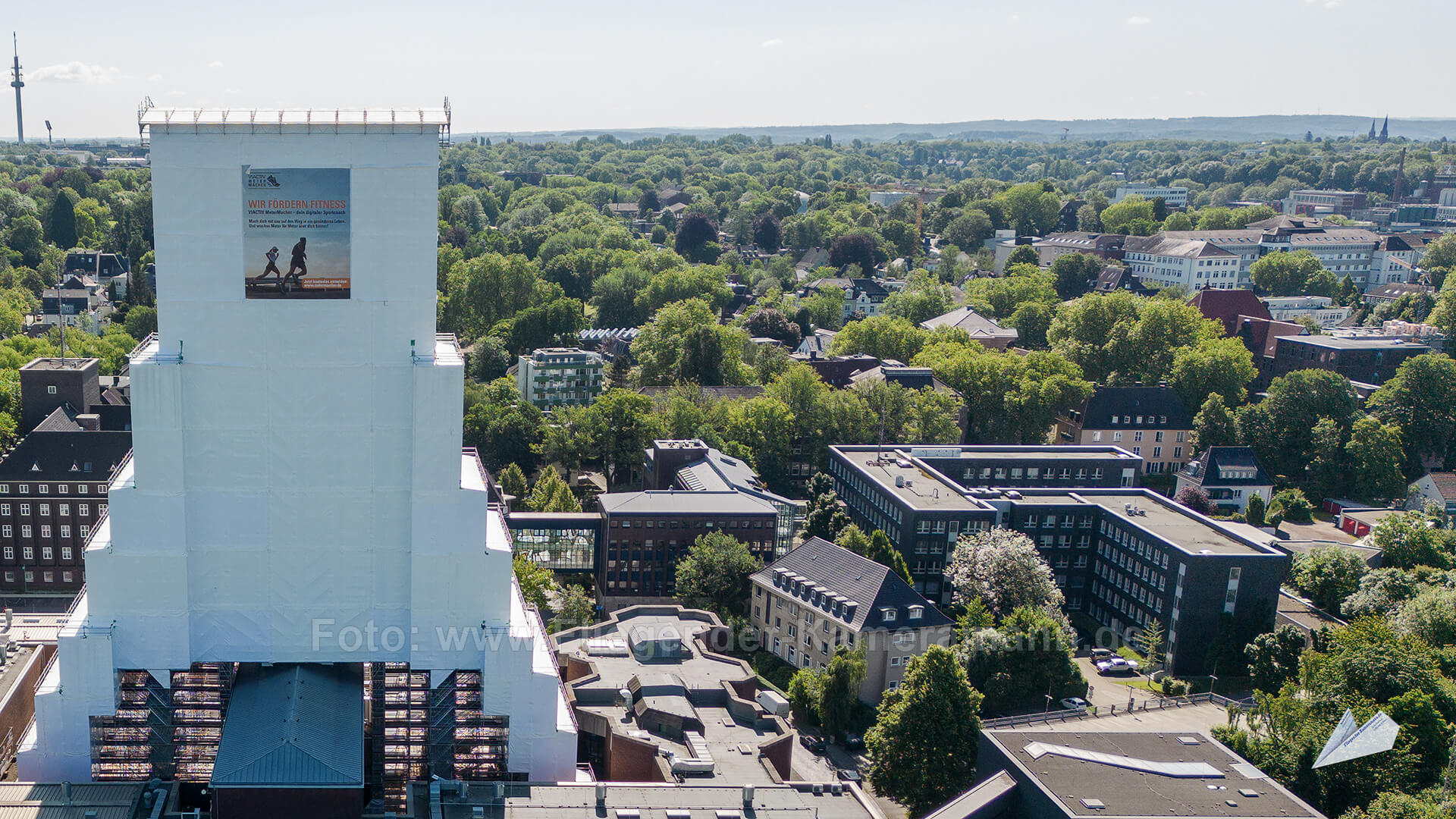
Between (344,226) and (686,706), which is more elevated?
(344,226)

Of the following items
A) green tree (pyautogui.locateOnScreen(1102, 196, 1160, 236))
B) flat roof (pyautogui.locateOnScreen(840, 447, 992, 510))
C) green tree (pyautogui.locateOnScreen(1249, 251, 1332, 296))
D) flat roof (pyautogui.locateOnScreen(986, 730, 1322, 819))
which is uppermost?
green tree (pyautogui.locateOnScreen(1102, 196, 1160, 236))

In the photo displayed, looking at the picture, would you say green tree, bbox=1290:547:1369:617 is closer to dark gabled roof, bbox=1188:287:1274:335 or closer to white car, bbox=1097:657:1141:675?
white car, bbox=1097:657:1141:675

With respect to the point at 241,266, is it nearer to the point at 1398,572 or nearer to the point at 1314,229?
the point at 1398,572

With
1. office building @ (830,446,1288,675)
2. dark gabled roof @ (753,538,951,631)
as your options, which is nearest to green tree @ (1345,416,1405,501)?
office building @ (830,446,1288,675)

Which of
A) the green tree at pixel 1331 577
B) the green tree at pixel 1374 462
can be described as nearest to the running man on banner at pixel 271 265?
the green tree at pixel 1331 577

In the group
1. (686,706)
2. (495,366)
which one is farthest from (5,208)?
(686,706)

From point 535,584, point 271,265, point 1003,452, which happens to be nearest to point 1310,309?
point 1003,452

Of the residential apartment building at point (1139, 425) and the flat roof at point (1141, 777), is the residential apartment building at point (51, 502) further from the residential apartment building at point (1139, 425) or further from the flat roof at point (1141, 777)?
the residential apartment building at point (1139, 425)
